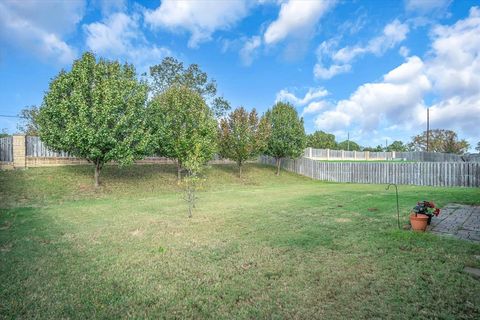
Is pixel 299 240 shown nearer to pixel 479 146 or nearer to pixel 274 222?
pixel 274 222

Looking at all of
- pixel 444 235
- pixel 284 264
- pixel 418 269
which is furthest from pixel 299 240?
pixel 444 235

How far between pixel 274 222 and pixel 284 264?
3195 mm

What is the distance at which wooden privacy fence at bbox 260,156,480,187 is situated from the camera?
20.2 m

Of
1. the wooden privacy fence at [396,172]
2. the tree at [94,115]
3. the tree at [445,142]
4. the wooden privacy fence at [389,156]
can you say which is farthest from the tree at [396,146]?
the tree at [94,115]

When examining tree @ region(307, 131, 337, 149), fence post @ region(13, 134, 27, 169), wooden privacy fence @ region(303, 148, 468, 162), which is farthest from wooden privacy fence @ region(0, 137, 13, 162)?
tree @ region(307, 131, 337, 149)

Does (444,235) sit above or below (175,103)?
below

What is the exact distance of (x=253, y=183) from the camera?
23.7 meters

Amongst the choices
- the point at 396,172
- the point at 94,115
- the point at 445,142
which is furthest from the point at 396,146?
the point at 94,115

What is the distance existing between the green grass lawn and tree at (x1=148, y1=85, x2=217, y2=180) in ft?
32.6

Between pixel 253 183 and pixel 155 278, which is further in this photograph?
pixel 253 183

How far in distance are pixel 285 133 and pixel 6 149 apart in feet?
69.8

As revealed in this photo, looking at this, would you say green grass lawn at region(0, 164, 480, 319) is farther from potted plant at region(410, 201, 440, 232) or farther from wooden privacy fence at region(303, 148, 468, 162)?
wooden privacy fence at region(303, 148, 468, 162)

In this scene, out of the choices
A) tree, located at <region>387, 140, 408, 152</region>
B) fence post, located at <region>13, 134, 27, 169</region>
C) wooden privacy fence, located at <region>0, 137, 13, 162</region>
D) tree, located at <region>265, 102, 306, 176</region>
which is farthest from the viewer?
tree, located at <region>387, 140, 408, 152</region>

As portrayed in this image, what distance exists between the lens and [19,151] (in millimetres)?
16938
